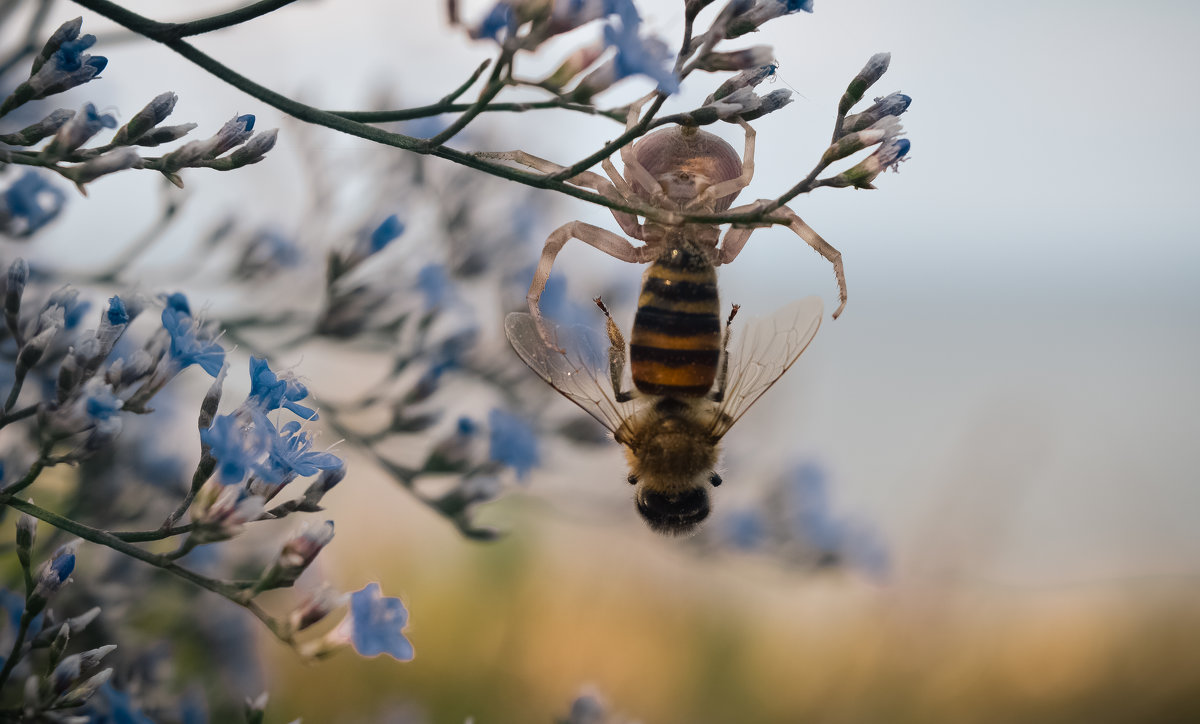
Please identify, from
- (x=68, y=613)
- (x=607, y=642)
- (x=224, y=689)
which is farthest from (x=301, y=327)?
(x=607, y=642)

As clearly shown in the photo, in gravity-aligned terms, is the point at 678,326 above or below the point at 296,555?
above

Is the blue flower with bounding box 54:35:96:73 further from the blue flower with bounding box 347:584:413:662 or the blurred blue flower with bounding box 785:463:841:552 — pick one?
the blurred blue flower with bounding box 785:463:841:552

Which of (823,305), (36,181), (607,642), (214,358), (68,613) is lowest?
(68,613)

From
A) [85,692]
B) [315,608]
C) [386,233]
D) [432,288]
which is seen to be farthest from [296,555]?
[432,288]

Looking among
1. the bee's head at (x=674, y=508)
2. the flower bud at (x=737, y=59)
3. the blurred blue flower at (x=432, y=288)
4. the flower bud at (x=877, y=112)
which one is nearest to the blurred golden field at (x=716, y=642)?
the blurred blue flower at (x=432, y=288)

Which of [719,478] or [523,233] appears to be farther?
[523,233]

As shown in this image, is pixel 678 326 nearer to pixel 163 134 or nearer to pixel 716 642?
pixel 163 134

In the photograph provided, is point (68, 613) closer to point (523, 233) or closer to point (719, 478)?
point (719, 478)
